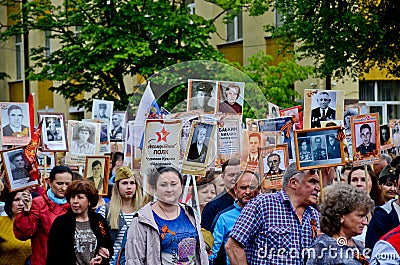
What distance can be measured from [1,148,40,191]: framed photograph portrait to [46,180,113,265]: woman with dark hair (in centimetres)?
117

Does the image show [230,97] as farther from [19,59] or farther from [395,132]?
[19,59]

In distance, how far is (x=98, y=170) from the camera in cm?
1027

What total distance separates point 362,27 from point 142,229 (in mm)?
11003

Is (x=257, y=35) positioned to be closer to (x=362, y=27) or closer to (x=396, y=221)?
(x=362, y=27)

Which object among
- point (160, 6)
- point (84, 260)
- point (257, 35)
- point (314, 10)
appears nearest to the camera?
point (84, 260)

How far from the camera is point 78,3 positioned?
23.1m

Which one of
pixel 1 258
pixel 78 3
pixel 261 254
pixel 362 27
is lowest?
pixel 1 258

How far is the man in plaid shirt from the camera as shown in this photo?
5797 mm

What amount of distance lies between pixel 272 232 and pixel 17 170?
3.66m

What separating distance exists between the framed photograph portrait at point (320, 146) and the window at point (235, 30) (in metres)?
19.5

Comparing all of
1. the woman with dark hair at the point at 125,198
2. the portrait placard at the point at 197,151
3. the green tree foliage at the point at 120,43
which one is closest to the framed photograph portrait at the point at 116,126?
the green tree foliage at the point at 120,43

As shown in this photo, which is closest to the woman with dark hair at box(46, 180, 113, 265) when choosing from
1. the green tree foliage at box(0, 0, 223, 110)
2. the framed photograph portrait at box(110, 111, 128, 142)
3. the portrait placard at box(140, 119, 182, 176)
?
the portrait placard at box(140, 119, 182, 176)

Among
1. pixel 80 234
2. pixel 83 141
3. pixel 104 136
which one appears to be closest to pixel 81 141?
pixel 83 141

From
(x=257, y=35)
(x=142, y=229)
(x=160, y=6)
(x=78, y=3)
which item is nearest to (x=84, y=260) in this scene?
(x=142, y=229)
